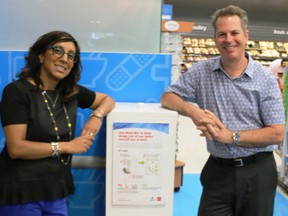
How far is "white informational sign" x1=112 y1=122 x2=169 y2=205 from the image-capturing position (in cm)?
211

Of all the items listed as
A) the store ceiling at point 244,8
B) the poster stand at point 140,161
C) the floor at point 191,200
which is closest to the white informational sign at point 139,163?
the poster stand at point 140,161

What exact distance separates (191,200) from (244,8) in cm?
985

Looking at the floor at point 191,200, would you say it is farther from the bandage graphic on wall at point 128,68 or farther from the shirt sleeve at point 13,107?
the shirt sleeve at point 13,107

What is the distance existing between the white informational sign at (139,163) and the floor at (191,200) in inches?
58.2

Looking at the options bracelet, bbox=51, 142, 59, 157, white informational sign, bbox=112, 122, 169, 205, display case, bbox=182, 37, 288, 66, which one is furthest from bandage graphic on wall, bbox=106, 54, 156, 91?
display case, bbox=182, 37, 288, 66

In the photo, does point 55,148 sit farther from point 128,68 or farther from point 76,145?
point 128,68

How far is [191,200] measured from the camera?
3.87 m

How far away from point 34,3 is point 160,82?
110 centimetres

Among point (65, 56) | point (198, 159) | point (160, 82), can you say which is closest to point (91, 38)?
point (160, 82)

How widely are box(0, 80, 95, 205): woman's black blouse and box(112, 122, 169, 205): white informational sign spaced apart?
1.45 ft

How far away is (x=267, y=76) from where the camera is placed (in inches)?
74.1

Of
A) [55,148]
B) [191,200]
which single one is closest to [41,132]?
[55,148]

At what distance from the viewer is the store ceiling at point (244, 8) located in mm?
11547

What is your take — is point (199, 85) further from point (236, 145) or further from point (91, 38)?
point (91, 38)
